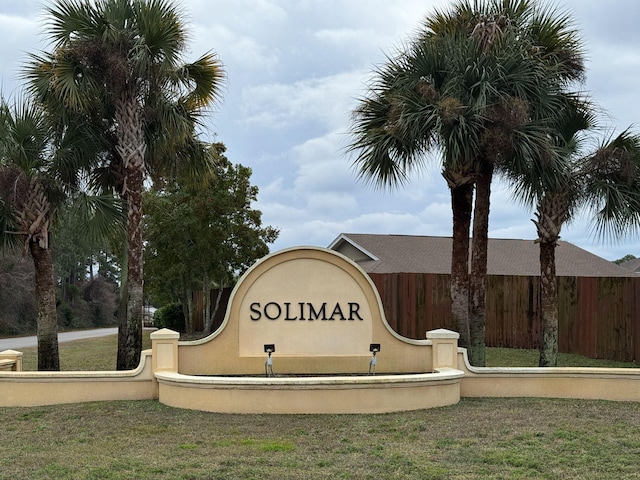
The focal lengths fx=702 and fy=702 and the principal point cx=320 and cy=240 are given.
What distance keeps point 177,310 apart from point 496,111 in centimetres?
2888

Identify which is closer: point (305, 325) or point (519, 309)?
point (305, 325)

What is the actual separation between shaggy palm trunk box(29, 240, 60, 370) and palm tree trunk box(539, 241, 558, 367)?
10.2m

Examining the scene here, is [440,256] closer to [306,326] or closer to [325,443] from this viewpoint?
[306,326]

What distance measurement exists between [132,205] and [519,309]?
1221 centimetres

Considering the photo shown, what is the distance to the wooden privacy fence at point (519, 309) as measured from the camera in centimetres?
1867

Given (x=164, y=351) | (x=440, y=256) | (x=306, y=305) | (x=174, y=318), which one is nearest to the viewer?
(x=164, y=351)

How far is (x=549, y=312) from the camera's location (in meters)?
15.1

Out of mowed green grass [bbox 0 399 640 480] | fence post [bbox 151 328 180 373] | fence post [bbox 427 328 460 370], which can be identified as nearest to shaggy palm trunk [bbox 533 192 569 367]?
fence post [bbox 427 328 460 370]

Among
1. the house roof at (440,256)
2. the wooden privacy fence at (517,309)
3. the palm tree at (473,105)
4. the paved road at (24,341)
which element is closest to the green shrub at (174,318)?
the paved road at (24,341)

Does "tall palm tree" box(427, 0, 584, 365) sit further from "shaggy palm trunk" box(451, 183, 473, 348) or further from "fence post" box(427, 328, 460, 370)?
"fence post" box(427, 328, 460, 370)

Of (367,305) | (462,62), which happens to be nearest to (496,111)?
(462,62)

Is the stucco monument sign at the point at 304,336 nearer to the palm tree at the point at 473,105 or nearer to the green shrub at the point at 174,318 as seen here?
the palm tree at the point at 473,105

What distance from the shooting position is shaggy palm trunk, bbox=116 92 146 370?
1462 cm

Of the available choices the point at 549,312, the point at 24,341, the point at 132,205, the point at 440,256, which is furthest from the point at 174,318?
the point at 549,312
